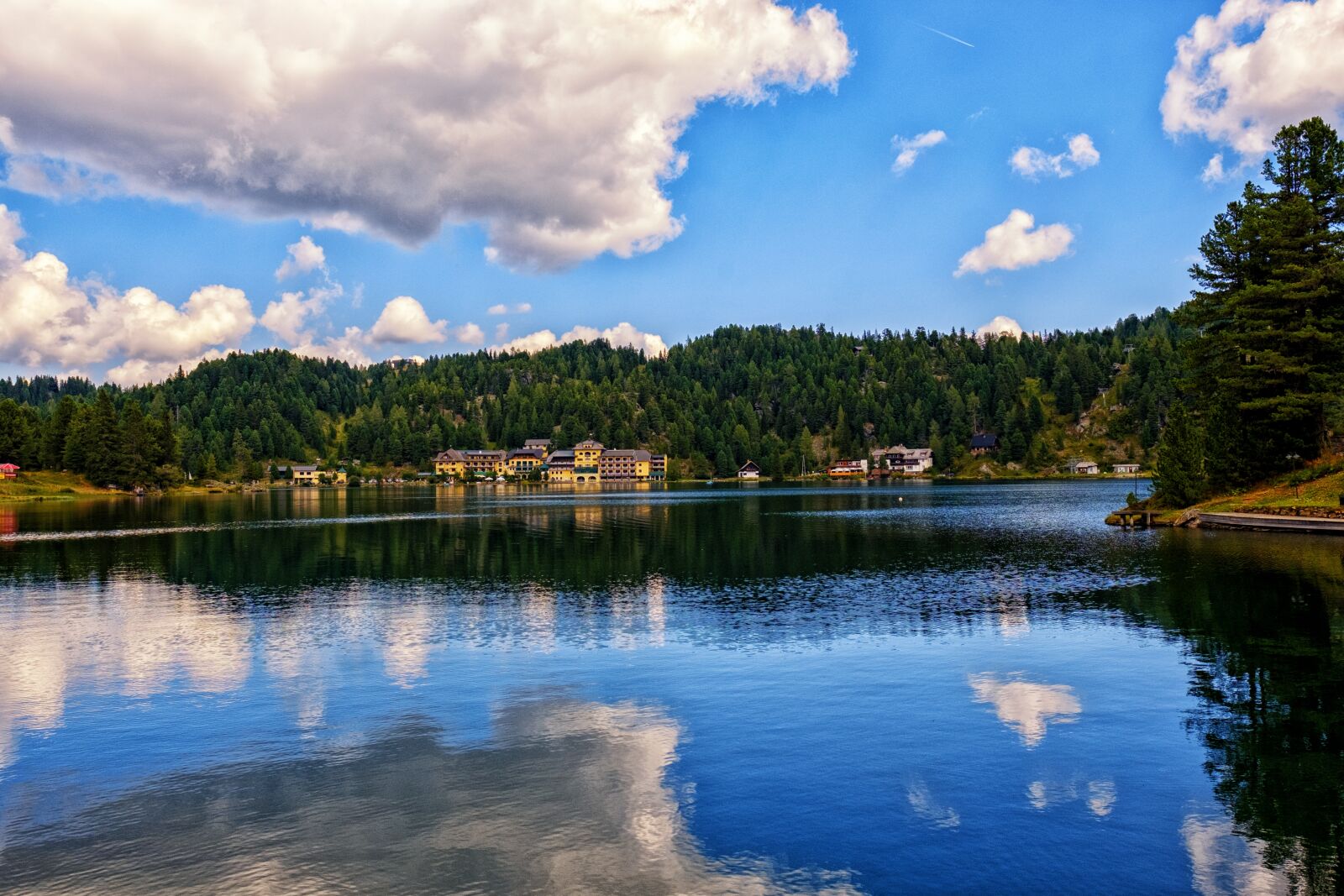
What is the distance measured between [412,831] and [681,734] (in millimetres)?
7787

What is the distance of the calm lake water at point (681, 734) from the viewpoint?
1551 cm

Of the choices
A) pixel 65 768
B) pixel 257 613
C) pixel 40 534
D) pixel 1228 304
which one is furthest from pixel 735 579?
pixel 40 534

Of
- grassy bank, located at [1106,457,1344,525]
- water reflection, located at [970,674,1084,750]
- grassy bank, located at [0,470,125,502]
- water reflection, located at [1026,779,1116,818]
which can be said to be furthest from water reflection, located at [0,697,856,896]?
grassy bank, located at [0,470,125,502]

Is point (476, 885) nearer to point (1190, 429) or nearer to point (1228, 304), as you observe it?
point (1228, 304)

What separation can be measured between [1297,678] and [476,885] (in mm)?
25535

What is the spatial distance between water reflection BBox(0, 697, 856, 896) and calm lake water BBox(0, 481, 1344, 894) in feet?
0.27

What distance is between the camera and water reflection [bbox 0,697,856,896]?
14859 mm

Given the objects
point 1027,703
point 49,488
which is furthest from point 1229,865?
point 49,488

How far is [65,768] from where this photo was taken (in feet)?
68.1

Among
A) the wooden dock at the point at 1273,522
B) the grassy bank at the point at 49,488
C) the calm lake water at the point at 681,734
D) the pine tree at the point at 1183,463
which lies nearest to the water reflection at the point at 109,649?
the calm lake water at the point at 681,734

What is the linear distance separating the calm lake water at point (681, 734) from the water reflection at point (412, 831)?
81 mm

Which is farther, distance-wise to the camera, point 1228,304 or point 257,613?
point 1228,304

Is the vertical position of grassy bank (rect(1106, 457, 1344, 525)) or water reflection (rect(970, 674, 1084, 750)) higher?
grassy bank (rect(1106, 457, 1344, 525))

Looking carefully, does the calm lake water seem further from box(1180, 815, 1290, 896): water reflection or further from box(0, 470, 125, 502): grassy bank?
box(0, 470, 125, 502): grassy bank
